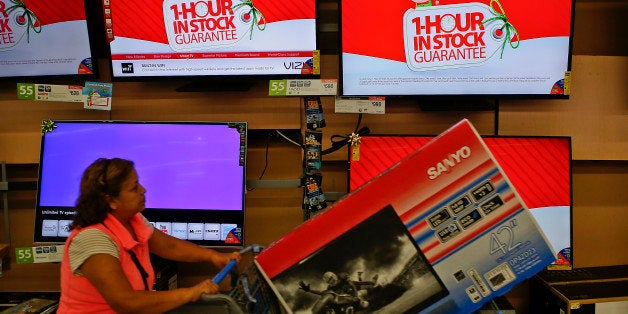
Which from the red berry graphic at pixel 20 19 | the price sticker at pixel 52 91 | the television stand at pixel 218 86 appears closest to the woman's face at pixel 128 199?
the television stand at pixel 218 86

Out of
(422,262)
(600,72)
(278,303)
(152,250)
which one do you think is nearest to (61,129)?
(152,250)

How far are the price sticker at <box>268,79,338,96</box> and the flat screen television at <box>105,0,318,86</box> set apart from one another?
5 cm

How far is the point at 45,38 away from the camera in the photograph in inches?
103

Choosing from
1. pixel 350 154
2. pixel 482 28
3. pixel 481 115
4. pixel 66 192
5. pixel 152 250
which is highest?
pixel 482 28

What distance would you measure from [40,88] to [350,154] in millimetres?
1632

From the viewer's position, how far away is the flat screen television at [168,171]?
2.53 meters

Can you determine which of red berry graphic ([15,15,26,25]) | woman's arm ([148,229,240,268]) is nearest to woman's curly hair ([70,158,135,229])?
woman's arm ([148,229,240,268])

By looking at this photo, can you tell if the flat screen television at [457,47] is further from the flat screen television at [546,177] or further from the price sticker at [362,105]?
the flat screen television at [546,177]

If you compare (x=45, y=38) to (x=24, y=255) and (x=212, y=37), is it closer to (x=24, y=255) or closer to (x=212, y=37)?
(x=212, y=37)

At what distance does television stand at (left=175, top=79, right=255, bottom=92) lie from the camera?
262 centimetres

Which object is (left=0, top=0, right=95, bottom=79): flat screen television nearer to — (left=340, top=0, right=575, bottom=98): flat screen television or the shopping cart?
(left=340, top=0, right=575, bottom=98): flat screen television

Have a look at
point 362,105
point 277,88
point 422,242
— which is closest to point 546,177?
point 362,105

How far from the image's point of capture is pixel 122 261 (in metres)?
1.83

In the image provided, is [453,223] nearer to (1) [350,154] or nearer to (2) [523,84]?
(1) [350,154]
